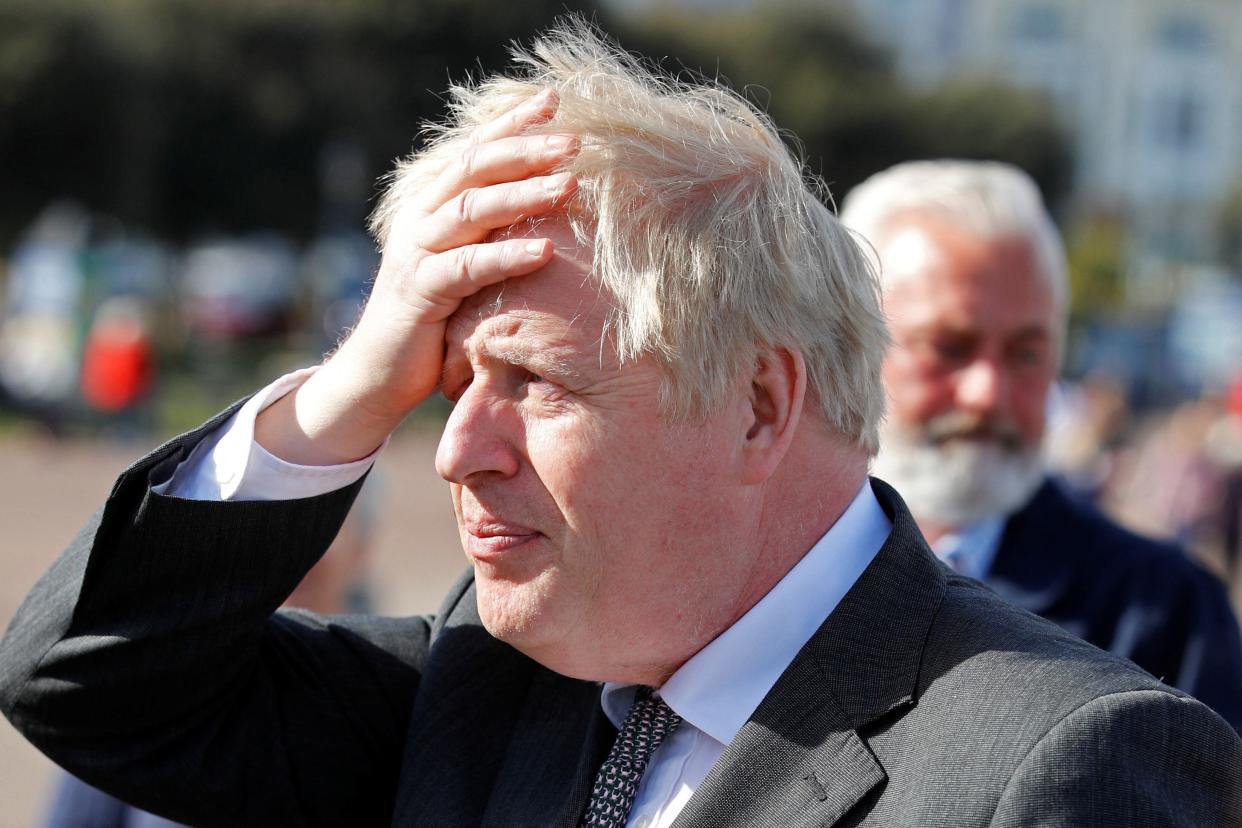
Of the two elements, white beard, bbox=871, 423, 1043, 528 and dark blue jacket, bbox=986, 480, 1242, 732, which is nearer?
dark blue jacket, bbox=986, 480, 1242, 732

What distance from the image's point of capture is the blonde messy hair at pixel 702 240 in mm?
1759

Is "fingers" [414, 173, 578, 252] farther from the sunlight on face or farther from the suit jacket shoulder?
the suit jacket shoulder

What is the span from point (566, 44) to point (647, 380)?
55 cm

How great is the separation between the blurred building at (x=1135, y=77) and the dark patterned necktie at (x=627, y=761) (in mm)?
62366

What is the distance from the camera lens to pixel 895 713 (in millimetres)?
1749

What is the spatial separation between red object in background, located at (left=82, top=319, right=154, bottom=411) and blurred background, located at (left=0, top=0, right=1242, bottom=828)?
0.04 m

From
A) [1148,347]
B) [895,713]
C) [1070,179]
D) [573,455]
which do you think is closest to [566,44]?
[573,455]

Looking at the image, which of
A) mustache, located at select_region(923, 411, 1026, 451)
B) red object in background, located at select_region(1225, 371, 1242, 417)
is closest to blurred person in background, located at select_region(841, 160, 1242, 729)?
mustache, located at select_region(923, 411, 1026, 451)

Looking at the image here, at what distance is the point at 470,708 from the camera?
212cm

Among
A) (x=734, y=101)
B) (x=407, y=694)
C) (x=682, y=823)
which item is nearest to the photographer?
(x=682, y=823)

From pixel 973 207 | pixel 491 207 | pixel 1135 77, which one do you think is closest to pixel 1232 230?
pixel 1135 77

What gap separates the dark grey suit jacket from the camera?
158cm

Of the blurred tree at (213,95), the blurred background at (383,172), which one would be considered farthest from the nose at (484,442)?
the blurred tree at (213,95)

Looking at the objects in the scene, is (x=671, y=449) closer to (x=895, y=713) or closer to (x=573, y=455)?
(x=573, y=455)
